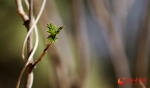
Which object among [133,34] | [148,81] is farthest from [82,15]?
[148,81]

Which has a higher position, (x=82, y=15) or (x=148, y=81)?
(x=82, y=15)

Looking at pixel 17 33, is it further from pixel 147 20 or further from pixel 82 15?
pixel 147 20

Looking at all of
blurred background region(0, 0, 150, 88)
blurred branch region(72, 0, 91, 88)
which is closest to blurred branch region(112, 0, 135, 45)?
blurred background region(0, 0, 150, 88)

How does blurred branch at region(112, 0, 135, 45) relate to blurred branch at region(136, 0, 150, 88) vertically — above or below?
above

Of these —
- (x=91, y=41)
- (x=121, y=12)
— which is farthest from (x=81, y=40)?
(x=121, y=12)

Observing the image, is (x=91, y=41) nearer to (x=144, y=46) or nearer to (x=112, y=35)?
(x=112, y=35)

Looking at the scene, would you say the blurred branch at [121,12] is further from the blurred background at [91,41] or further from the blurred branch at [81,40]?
the blurred branch at [81,40]

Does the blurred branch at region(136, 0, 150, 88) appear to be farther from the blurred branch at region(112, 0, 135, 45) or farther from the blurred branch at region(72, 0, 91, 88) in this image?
the blurred branch at region(72, 0, 91, 88)
